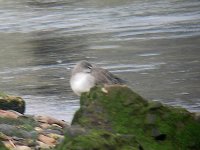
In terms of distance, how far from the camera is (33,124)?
1027cm

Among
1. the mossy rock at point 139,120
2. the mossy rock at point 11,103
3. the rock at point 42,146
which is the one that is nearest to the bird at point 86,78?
the rock at point 42,146

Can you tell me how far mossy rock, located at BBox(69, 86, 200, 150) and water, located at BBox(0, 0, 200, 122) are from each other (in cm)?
503

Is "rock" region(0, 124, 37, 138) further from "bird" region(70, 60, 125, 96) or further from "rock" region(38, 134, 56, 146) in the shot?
"bird" region(70, 60, 125, 96)

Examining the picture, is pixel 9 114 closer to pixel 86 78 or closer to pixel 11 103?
pixel 11 103

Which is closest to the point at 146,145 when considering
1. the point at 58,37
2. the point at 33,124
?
the point at 33,124

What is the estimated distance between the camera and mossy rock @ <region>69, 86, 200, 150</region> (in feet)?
24.4

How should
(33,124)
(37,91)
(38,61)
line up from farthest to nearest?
1. (38,61)
2. (37,91)
3. (33,124)

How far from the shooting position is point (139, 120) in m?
7.64

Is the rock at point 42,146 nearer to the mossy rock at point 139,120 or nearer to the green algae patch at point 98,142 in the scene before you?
the mossy rock at point 139,120

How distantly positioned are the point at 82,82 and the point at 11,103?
2197mm

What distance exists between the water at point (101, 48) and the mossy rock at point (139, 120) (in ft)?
16.5

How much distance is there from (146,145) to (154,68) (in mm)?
9185

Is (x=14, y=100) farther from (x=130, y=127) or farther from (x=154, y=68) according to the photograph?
(x=154, y=68)

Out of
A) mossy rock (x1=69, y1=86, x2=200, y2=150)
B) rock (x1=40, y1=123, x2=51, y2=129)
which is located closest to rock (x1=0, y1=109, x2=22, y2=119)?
rock (x1=40, y1=123, x2=51, y2=129)
